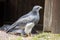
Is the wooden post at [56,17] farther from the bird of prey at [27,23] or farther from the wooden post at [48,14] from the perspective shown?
the bird of prey at [27,23]

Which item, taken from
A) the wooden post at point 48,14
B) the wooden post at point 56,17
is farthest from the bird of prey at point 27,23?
the wooden post at point 56,17

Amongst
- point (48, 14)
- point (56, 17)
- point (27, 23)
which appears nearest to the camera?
point (56, 17)

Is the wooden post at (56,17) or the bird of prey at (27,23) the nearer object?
the wooden post at (56,17)

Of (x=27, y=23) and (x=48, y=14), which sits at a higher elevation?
(x=48, y=14)

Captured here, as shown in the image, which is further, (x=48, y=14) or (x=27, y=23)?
(x=27, y=23)

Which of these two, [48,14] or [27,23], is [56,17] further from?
[27,23]

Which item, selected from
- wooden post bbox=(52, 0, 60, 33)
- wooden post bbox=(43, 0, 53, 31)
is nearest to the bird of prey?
wooden post bbox=(43, 0, 53, 31)

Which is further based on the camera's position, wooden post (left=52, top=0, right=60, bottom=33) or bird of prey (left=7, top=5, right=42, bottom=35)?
bird of prey (left=7, top=5, right=42, bottom=35)

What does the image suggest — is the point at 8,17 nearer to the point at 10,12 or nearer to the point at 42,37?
the point at 10,12

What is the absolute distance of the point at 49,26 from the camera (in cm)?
795

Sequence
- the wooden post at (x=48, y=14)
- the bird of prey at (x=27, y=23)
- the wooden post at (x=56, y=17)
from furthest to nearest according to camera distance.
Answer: the bird of prey at (x=27, y=23)
the wooden post at (x=48, y=14)
the wooden post at (x=56, y=17)

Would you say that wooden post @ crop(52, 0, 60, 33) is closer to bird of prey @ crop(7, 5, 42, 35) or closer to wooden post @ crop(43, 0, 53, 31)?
wooden post @ crop(43, 0, 53, 31)

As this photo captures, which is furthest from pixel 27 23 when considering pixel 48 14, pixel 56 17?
pixel 56 17

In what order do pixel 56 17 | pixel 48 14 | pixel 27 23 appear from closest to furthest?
pixel 56 17 < pixel 48 14 < pixel 27 23
